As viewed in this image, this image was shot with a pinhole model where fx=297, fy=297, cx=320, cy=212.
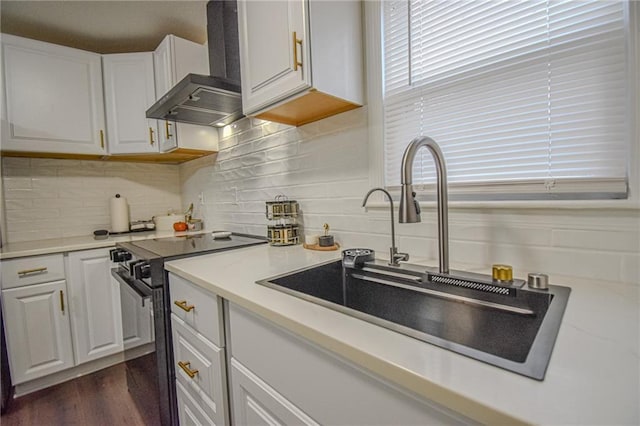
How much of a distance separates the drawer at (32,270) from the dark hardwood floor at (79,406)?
69 centimetres

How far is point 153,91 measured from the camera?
2.27m

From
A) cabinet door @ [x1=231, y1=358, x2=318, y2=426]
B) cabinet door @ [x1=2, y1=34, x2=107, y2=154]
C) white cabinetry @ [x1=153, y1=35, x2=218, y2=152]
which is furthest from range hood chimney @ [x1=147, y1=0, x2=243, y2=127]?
cabinet door @ [x1=231, y1=358, x2=318, y2=426]

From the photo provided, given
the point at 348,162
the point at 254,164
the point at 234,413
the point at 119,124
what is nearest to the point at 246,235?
the point at 254,164

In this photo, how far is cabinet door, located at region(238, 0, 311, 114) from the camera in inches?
41.6

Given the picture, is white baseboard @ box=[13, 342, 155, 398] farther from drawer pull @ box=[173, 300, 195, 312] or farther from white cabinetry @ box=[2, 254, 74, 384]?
drawer pull @ box=[173, 300, 195, 312]

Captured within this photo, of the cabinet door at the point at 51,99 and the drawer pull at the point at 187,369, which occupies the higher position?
the cabinet door at the point at 51,99

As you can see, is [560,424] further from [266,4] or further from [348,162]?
[266,4]

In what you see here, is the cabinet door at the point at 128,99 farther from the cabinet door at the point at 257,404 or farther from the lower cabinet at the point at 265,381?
the cabinet door at the point at 257,404

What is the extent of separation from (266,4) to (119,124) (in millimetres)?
1719

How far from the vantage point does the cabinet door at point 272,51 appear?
106 cm

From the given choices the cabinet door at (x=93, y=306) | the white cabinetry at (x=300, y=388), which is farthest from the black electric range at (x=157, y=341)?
the cabinet door at (x=93, y=306)

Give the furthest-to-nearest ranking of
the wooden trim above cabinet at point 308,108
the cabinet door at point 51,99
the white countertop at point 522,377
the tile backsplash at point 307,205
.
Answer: the cabinet door at point 51,99
the wooden trim above cabinet at point 308,108
the tile backsplash at point 307,205
the white countertop at point 522,377

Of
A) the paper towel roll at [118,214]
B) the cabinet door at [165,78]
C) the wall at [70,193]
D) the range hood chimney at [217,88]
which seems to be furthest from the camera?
the paper towel roll at [118,214]

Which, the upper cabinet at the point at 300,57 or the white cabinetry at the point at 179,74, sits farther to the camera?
the white cabinetry at the point at 179,74
